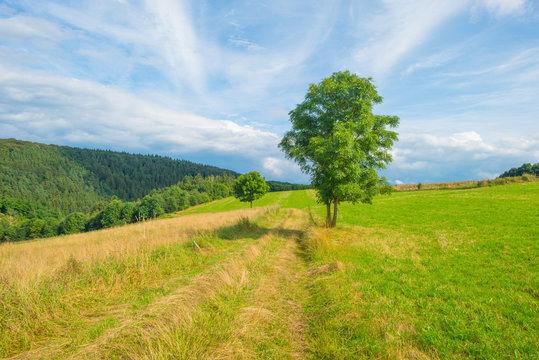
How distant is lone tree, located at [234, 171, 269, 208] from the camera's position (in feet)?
183

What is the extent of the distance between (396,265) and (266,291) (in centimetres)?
594

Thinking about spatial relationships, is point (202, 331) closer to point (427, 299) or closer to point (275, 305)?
point (275, 305)

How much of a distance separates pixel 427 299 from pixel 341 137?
9.75 m

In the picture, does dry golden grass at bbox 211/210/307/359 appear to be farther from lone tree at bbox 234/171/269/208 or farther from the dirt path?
lone tree at bbox 234/171/269/208

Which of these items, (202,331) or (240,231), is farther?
(240,231)

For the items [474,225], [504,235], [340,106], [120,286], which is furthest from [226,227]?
[474,225]

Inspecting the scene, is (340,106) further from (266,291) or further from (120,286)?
(120,286)

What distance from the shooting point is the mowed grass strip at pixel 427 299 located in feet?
14.6

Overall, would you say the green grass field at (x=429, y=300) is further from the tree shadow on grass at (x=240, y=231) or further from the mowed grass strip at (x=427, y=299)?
the tree shadow on grass at (x=240, y=231)

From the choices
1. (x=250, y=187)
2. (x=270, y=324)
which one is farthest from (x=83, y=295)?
(x=250, y=187)

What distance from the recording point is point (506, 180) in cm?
4659

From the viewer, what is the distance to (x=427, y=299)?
249 inches

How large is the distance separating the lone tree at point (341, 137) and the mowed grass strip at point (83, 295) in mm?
9379

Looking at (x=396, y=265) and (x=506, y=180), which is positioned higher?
(x=506, y=180)
